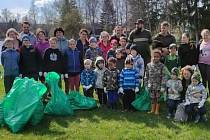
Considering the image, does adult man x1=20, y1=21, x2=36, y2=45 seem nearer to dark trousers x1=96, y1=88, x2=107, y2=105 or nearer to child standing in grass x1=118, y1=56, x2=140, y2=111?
dark trousers x1=96, y1=88, x2=107, y2=105

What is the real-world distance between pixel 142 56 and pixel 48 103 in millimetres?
3006

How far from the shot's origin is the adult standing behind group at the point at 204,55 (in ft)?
32.1

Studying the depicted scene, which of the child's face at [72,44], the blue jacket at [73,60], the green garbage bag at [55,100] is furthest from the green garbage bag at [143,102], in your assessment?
the child's face at [72,44]

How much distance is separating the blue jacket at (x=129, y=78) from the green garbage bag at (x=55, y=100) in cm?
139

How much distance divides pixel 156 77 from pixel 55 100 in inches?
90.2

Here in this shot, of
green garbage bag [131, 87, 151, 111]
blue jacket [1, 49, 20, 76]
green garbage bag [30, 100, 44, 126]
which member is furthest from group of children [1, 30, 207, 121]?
green garbage bag [30, 100, 44, 126]

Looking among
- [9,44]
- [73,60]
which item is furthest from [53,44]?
[9,44]

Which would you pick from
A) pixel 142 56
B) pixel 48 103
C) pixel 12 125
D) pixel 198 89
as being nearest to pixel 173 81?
pixel 198 89

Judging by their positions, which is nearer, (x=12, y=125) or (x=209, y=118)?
(x=12, y=125)

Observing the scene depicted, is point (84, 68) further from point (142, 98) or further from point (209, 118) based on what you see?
point (209, 118)

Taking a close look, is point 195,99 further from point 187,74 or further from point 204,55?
point 204,55

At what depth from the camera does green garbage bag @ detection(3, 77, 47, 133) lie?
777 cm

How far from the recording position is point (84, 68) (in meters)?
10.0

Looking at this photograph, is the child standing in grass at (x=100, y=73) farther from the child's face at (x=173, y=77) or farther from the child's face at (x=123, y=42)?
the child's face at (x=173, y=77)
